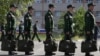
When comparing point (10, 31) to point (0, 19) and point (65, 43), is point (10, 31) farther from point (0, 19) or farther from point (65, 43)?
point (0, 19)

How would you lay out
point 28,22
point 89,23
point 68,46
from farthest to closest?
point 28,22
point 68,46
point 89,23

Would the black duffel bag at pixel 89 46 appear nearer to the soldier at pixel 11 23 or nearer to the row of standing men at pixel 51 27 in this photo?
the row of standing men at pixel 51 27

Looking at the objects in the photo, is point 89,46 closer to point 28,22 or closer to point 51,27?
point 51,27

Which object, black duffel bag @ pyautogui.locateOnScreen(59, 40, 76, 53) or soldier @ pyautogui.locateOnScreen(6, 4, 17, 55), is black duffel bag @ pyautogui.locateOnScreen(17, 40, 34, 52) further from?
black duffel bag @ pyautogui.locateOnScreen(59, 40, 76, 53)

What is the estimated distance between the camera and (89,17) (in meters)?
15.5

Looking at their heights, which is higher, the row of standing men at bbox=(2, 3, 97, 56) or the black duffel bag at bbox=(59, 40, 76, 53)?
the row of standing men at bbox=(2, 3, 97, 56)

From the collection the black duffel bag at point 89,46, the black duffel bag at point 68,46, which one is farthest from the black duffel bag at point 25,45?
the black duffel bag at point 89,46

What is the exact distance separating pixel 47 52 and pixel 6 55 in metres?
1.74

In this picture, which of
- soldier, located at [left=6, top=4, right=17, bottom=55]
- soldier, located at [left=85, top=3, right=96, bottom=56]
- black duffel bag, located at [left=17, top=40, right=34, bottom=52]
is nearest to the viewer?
soldier, located at [left=85, top=3, right=96, bottom=56]

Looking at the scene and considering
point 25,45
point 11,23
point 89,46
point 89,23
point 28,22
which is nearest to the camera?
point 89,23

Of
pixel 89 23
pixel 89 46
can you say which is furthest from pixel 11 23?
pixel 89 46

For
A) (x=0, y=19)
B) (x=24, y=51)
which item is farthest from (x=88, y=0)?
(x=24, y=51)

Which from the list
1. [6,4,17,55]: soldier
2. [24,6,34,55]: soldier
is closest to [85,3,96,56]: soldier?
[24,6,34,55]: soldier

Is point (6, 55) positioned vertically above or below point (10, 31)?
below
